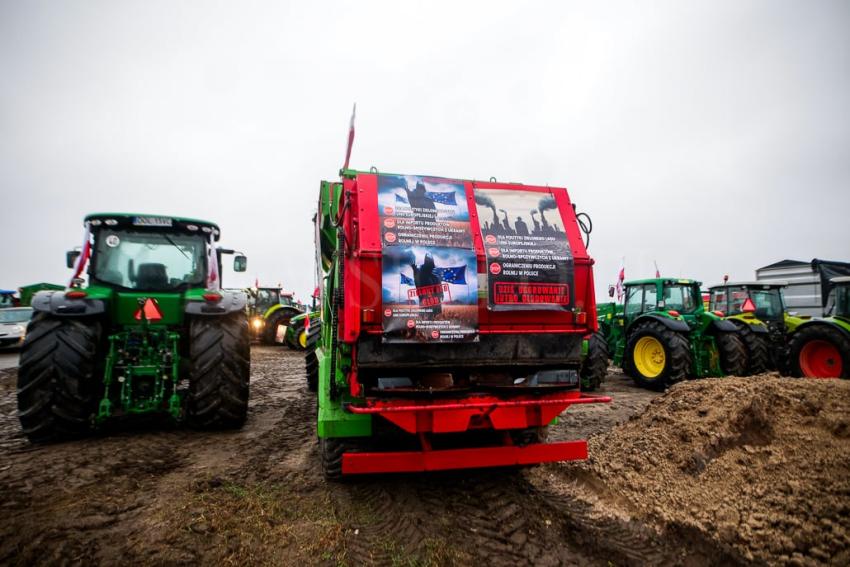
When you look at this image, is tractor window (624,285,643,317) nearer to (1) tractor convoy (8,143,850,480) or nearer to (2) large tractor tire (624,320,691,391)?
(2) large tractor tire (624,320,691,391)

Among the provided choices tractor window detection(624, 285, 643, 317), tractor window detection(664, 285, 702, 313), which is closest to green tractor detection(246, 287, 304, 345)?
tractor window detection(624, 285, 643, 317)

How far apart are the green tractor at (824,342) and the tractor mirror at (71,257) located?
1174 cm

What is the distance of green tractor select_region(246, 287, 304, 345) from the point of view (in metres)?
15.3

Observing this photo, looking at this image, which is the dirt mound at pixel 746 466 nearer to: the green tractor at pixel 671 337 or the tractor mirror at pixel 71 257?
the green tractor at pixel 671 337

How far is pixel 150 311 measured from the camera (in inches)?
189

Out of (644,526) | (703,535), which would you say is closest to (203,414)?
(644,526)

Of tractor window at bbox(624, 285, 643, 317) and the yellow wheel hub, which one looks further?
tractor window at bbox(624, 285, 643, 317)

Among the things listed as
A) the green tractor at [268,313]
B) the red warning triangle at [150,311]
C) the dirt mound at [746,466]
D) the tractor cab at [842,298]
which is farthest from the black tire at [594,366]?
the green tractor at [268,313]

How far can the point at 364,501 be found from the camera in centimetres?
308

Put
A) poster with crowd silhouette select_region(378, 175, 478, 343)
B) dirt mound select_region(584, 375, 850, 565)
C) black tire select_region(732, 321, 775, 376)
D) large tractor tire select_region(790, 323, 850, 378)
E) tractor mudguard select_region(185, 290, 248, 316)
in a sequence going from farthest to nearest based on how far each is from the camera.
Result: 1. black tire select_region(732, 321, 775, 376)
2. large tractor tire select_region(790, 323, 850, 378)
3. tractor mudguard select_region(185, 290, 248, 316)
4. poster with crowd silhouette select_region(378, 175, 478, 343)
5. dirt mound select_region(584, 375, 850, 565)

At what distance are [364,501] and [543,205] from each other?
8.78 ft

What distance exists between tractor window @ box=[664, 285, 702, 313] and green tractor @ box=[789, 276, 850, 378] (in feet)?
5.78

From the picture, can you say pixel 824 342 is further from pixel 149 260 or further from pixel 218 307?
pixel 149 260

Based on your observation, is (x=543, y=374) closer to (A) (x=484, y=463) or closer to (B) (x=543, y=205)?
(A) (x=484, y=463)
